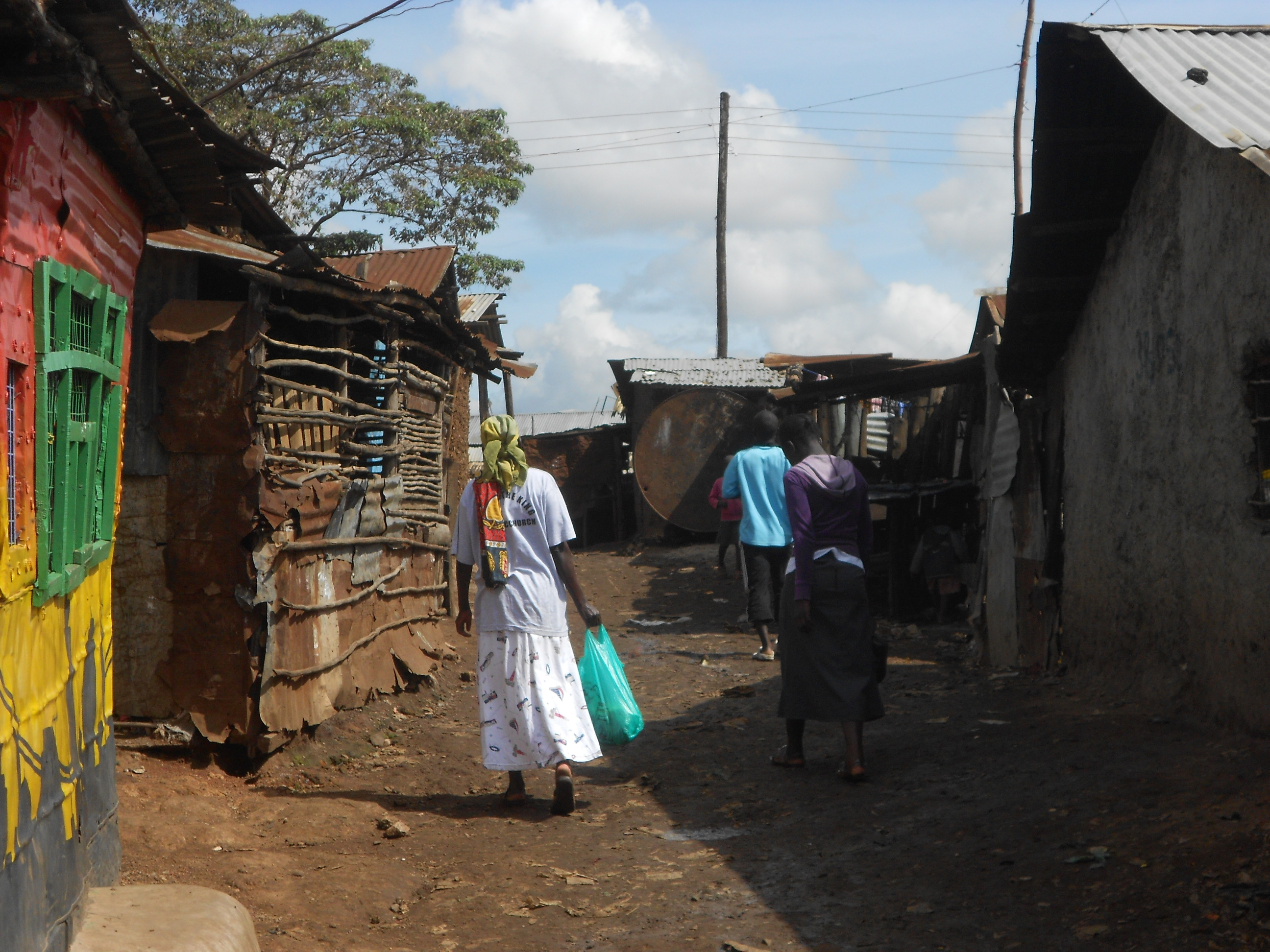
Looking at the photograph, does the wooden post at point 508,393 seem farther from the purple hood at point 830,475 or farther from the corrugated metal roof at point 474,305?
the purple hood at point 830,475

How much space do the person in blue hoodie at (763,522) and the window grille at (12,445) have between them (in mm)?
6437

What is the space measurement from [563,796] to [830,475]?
2049mm

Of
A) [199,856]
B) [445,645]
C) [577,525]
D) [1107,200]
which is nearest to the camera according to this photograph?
[199,856]

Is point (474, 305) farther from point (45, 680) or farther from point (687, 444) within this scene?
point (45, 680)

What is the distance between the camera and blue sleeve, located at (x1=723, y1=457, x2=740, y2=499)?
30.3 ft

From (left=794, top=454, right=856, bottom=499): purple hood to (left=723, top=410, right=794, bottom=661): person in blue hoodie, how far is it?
318 cm

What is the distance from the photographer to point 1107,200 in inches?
245

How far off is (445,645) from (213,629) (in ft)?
11.0

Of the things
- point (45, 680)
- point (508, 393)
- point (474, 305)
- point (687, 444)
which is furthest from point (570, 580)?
point (508, 393)

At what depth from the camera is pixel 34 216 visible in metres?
3.18

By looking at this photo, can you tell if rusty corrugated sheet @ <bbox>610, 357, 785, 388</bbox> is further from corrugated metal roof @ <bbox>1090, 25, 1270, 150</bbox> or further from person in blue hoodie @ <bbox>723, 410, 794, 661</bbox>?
corrugated metal roof @ <bbox>1090, 25, 1270, 150</bbox>

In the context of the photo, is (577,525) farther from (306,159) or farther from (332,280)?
→ (332,280)

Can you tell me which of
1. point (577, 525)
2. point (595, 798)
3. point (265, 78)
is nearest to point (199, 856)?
point (595, 798)

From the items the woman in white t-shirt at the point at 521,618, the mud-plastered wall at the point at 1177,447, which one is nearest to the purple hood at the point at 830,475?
the woman in white t-shirt at the point at 521,618
